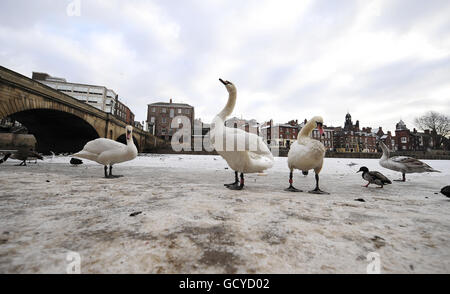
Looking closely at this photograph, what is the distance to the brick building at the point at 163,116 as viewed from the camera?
5588 cm

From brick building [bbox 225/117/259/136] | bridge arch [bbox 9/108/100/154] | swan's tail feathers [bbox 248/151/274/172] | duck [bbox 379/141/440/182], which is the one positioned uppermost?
brick building [bbox 225/117/259/136]

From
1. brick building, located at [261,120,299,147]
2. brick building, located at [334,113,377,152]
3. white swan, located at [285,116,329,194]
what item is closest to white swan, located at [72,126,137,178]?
white swan, located at [285,116,329,194]

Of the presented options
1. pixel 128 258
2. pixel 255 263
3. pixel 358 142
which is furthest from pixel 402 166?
pixel 358 142

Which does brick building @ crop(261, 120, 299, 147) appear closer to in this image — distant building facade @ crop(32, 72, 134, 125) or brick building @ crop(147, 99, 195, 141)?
brick building @ crop(147, 99, 195, 141)

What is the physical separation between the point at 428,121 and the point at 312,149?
65.8m

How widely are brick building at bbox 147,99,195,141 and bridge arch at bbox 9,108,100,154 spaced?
108 ft

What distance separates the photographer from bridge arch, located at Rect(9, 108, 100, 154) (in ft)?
47.3

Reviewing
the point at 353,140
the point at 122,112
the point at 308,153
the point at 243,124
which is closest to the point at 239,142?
the point at 308,153

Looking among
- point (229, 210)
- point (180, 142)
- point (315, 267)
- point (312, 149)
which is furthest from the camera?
point (180, 142)

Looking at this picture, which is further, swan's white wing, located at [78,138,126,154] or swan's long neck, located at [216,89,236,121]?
swan's white wing, located at [78,138,126,154]

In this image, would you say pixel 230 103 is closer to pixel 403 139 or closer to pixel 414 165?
pixel 414 165

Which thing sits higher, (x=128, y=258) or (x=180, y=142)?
(x=180, y=142)

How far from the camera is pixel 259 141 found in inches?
147
